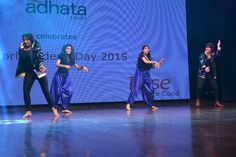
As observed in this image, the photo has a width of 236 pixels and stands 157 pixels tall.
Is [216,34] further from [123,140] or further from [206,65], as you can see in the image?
[123,140]

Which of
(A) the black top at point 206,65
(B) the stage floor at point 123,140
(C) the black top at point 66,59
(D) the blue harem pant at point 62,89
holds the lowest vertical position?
(B) the stage floor at point 123,140

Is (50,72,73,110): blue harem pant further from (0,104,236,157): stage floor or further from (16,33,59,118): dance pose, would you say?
(0,104,236,157): stage floor

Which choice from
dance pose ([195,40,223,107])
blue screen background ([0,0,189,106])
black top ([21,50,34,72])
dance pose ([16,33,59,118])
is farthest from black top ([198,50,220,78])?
black top ([21,50,34,72])

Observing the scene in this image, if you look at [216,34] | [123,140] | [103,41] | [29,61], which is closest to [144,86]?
[103,41]

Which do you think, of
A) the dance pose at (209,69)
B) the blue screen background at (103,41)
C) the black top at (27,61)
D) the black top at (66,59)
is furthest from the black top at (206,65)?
the black top at (27,61)

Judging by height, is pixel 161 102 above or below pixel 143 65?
below

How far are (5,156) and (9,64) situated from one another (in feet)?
21.3

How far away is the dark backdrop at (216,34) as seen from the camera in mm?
11932

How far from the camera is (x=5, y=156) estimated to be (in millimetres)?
3824

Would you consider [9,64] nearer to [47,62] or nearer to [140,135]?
[47,62]

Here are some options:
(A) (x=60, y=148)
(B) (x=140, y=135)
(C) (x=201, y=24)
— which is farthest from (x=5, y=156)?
(C) (x=201, y=24)

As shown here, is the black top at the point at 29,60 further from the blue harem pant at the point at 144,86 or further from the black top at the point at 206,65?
the black top at the point at 206,65

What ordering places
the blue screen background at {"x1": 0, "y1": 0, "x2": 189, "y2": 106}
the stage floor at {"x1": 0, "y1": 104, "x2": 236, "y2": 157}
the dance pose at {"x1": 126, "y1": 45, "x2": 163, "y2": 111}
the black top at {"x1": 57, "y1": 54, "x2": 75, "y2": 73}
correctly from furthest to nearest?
the blue screen background at {"x1": 0, "y1": 0, "x2": 189, "y2": 106} → the dance pose at {"x1": 126, "y1": 45, "x2": 163, "y2": 111} → the black top at {"x1": 57, "y1": 54, "x2": 75, "y2": 73} → the stage floor at {"x1": 0, "y1": 104, "x2": 236, "y2": 157}

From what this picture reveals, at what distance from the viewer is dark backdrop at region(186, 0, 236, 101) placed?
470 inches
